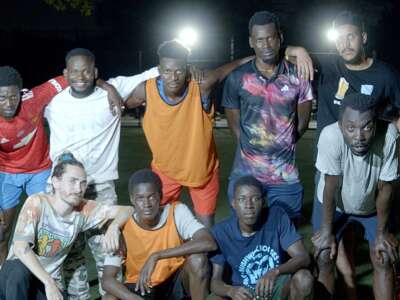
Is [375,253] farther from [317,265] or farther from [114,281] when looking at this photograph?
[114,281]

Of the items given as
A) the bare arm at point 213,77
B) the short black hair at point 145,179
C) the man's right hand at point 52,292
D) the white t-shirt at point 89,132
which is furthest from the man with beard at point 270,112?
the man's right hand at point 52,292

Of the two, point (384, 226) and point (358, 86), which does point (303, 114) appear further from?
point (384, 226)

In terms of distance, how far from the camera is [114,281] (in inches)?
199

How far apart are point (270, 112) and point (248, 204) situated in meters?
0.79

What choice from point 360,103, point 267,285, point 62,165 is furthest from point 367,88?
point 62,165

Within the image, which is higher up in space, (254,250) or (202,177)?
(202,177)

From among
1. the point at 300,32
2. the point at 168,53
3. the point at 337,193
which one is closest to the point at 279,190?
the point at 337,193

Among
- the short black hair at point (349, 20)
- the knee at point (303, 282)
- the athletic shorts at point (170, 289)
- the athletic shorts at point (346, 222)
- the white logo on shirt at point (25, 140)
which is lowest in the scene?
the athletic shorts at point (170, 289)

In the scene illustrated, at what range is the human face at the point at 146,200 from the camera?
202 inches

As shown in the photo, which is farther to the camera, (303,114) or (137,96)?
(137,96)

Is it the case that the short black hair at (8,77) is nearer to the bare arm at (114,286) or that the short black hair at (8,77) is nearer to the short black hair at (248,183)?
the bare arm at (114,286)

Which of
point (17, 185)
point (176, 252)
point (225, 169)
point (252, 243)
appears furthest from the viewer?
point (225, 169)

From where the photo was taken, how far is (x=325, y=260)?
5.16 meters

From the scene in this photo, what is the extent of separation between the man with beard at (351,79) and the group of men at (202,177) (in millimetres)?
11
